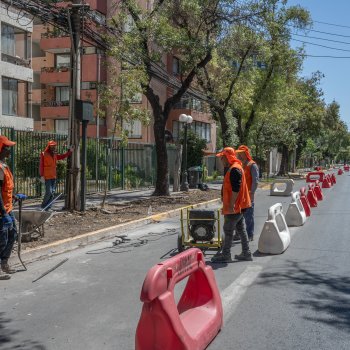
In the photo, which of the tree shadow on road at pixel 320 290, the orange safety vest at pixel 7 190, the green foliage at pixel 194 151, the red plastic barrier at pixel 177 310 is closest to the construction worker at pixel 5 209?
the orange safety vest at pixel 7 190

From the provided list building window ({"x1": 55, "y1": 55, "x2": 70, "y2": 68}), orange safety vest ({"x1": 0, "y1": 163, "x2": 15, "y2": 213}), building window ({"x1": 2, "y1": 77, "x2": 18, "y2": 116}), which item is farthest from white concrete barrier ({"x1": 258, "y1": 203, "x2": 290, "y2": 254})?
building window ({"x1": 55, "y1": 55, "x2": 70, "y2": 68})

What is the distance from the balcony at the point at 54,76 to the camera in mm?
40594

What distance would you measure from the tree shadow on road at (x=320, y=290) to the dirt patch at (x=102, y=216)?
4.42m

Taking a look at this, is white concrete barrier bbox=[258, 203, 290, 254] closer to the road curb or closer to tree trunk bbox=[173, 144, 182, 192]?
the road curb

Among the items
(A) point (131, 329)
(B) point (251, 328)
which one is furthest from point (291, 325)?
(A) point (131, 329)

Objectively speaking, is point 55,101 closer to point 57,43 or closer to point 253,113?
point 57,43

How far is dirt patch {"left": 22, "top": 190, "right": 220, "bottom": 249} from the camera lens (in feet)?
34.0

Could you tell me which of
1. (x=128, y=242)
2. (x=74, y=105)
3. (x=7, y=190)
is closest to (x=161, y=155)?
(x=74, y=105)

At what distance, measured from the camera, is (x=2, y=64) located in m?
28.1

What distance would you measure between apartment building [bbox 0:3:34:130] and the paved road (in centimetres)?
2150

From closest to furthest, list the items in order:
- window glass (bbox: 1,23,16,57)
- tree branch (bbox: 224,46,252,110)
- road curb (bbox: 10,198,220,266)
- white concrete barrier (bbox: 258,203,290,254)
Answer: road curb (bbox: 10,198,220,266) < white concrete barrier (bbox: 258,203,290,254) < tree branch (bbox: 224,46,252,110) < window glass (bbox: 1,23,16,57)

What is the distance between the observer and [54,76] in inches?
1615

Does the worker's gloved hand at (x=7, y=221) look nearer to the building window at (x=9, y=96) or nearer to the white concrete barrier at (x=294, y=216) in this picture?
the white concrete barrier at (x=294, y=216)

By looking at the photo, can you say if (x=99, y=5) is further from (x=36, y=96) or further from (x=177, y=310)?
(x=177, y=310)
